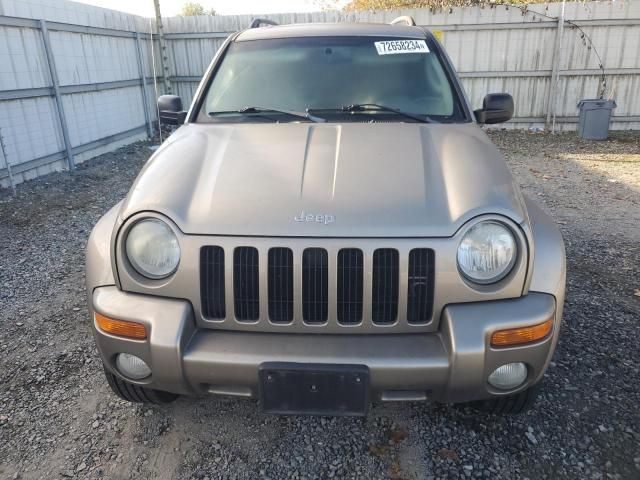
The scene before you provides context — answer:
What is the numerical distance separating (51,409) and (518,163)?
8566mm

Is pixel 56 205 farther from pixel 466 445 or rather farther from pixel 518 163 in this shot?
pixel 518 163

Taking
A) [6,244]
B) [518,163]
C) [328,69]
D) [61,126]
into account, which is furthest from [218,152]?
[518,163]

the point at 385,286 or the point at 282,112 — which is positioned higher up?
the point at 282,112

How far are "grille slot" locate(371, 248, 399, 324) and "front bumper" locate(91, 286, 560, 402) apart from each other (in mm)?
93

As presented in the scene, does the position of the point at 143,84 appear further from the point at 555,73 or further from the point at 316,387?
the point at 316,387

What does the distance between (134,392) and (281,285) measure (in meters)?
1.00

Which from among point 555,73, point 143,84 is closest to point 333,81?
point 143,84

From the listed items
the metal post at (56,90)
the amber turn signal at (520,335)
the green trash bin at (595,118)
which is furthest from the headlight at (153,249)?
the green trash bin at (595,118)

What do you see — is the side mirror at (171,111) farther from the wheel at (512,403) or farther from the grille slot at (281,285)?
the wheel at (512,403)

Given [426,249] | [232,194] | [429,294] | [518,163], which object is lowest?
[518,163]

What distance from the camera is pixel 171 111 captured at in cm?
363

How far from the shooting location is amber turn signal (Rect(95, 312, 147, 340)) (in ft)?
6.65

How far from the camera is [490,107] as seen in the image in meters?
3.51

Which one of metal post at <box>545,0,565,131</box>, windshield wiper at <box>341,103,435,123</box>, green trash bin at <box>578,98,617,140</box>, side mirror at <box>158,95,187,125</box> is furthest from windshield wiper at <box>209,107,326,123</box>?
metal post at <box>545,0,565,131</box>
